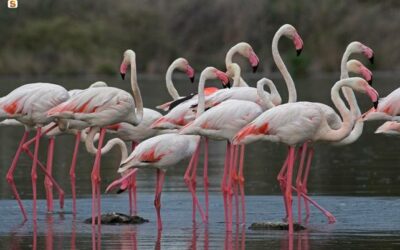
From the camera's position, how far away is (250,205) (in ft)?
44.9

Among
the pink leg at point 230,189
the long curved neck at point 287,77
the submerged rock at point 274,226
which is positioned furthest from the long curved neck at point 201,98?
the submerged rock at point 274,226

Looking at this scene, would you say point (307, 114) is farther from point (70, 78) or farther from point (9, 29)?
point (9, 29)

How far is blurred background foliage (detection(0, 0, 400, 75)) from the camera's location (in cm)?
5072

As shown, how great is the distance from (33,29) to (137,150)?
→ 39974 mm

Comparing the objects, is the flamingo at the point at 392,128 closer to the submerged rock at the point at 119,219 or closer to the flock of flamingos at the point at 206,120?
the flock of flamingos at the point at 206,120

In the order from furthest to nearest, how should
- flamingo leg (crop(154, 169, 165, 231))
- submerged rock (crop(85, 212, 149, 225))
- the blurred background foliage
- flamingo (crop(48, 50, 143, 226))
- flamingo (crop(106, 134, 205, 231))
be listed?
the blurred background foliage < flamingo (crop(48, 50, 143, 226)) < submerged rock (crop(85, 212, 149, 225)) < flamingo (crop(106, 134, 205, 231)) < flamingo leg (crop(154, 169, 165, 231))

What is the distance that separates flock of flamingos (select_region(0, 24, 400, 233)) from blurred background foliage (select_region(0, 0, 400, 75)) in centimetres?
3569

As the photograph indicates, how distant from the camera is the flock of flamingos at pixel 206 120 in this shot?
1195cm

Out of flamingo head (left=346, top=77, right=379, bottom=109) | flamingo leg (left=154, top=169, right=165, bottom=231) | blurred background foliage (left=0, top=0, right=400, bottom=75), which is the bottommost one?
flamingo leg (left=154, top=169, right=165, bottom=231)

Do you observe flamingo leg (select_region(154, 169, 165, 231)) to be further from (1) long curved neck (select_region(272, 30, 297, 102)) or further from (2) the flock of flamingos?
(1) long curved neck (select_region(272, 30, 297, 102))

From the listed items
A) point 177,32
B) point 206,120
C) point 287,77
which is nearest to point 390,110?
point 287,77

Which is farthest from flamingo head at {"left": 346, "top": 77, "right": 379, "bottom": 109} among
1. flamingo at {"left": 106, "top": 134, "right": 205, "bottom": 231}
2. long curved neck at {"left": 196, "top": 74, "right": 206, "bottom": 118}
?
flamingo at {"left": 106, "top": 134, "right": 205, "bottom": 231}

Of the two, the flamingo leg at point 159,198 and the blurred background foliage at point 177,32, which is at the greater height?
the blurred background foliage at point 177,32

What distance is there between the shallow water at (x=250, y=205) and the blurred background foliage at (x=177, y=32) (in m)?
28.6
